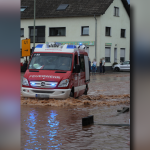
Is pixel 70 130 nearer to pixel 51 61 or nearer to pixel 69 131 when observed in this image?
pixel 69 131

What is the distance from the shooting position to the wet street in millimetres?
6473

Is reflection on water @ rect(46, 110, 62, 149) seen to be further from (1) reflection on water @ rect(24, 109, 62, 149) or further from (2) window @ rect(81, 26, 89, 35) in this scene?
(2) window @ rect(81, 26, 89, 35)

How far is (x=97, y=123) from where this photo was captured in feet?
29.3

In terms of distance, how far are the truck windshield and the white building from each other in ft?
98.3

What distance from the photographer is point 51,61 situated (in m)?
13.8

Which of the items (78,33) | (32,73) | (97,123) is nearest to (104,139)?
(97,123)

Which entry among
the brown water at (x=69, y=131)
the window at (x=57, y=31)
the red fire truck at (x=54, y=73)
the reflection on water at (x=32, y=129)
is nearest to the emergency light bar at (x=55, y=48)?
the red fire truck at (x=54, y=73)

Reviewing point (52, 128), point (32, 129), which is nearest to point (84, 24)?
point (52, 128)

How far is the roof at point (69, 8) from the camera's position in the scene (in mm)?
43875

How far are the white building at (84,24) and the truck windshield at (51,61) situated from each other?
98.3ft

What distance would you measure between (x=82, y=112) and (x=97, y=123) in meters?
2.12

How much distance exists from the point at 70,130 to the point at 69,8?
38.4 meters

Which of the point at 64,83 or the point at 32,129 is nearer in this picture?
the point at 32,129

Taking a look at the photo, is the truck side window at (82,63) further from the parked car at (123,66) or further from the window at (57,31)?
the window at (57,31)
